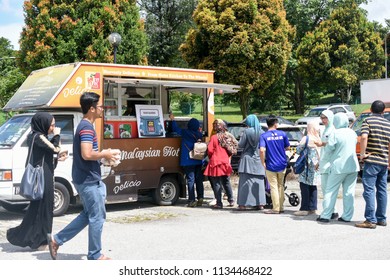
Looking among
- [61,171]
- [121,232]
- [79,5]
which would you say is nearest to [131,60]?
[79,5]

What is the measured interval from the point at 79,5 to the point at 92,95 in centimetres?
1884

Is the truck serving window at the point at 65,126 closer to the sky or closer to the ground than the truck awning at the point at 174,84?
closer to the ground

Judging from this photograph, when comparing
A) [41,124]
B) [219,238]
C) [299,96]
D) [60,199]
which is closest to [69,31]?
[60,199]

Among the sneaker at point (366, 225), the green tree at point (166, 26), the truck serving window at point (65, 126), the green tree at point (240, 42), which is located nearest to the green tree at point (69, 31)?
the green tree at point (240, 42)

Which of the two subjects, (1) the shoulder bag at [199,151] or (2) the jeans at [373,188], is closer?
(2) the jeans at [373,188]

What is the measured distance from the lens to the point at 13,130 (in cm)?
1030

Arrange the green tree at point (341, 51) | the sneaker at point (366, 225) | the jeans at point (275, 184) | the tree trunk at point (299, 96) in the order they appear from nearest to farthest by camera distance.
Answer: the sneaker at point (366, 225), the jeans at point (275, 184), the green tree at point (341, 51), the tree trunk at point (299, 96)

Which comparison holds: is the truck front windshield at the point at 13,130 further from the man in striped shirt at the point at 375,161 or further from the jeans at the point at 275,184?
the man in striped shirt at the point at 375,161

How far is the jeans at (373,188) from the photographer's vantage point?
8852mm

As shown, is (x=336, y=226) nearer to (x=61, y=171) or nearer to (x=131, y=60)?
(x=61, y=171)

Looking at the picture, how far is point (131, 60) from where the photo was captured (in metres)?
25.4

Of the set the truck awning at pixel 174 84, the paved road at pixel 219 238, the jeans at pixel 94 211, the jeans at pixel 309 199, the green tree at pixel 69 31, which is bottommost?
the paved road at pixel 219 238

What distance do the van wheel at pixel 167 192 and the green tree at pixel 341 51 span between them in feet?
101

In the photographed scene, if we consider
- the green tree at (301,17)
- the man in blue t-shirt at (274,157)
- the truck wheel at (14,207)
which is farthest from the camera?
the green tree at (301,17)
